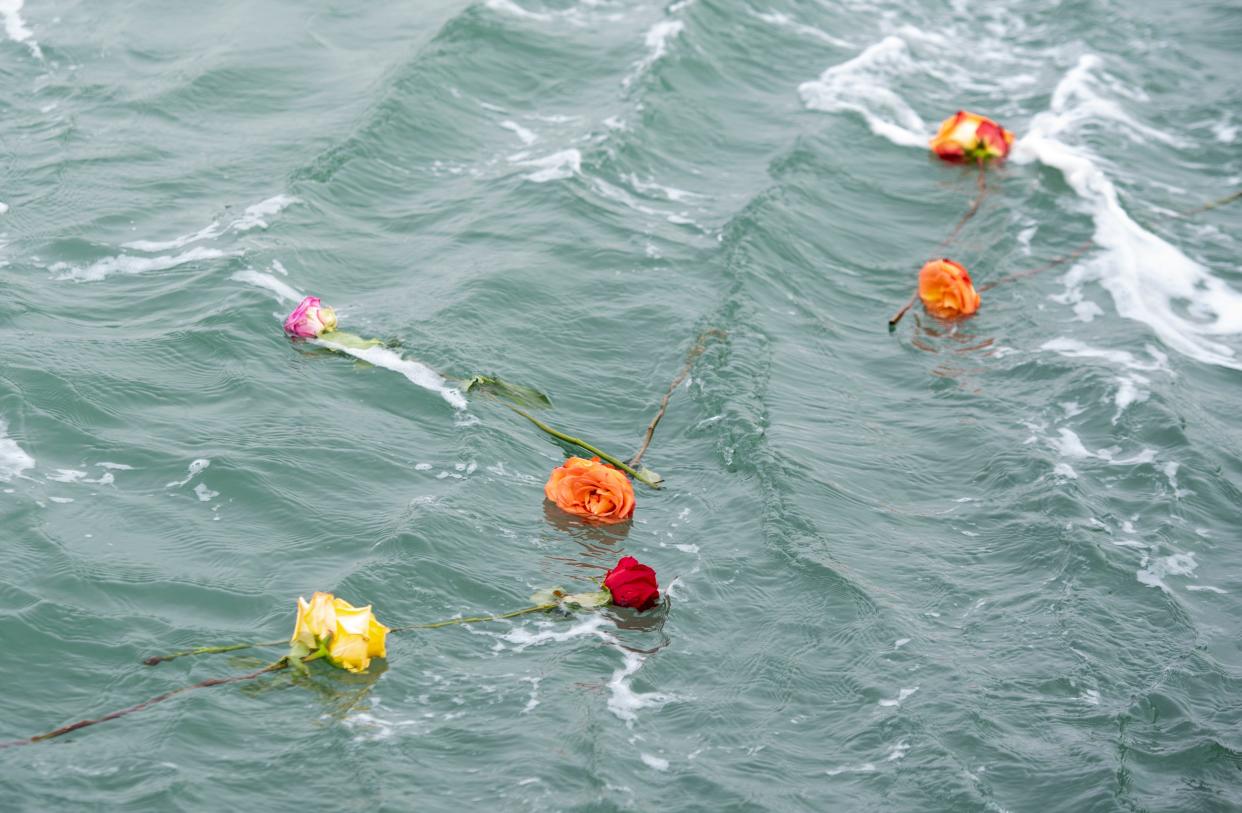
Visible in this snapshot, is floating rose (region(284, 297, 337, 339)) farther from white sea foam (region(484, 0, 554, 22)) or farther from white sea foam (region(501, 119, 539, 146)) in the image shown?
white sea foam (region(484, 0, 554, 22))

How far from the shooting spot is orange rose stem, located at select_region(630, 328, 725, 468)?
37.5ft

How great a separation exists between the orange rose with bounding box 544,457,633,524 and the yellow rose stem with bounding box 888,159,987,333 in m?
4.42

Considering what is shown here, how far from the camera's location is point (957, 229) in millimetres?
16109

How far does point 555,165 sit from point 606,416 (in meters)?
5.08

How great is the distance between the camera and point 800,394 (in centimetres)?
1259

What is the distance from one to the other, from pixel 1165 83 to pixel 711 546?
14555 mm

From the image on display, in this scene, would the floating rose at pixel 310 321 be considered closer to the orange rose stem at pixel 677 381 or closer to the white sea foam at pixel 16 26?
the orange rose stem at pixel 677 381

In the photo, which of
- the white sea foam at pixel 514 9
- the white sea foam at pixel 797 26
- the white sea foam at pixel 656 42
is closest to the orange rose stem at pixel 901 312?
the white sea foam at pixel 656 42

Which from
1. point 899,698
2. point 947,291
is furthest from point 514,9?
point 899,698

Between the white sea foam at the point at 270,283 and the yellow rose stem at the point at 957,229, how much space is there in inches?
229

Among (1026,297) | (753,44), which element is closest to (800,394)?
(1026,297)

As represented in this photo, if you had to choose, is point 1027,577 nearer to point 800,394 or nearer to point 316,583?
point 800,394

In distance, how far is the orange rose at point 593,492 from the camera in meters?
10.3

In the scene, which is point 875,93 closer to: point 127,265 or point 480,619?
point 127,265
